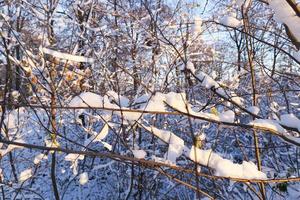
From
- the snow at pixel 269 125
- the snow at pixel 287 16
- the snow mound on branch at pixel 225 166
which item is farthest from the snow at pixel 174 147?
the snow at pixel 287 16

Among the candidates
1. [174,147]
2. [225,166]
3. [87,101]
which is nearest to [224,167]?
[225,166]

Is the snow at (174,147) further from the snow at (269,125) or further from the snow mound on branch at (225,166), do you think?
the snow at (269,125)

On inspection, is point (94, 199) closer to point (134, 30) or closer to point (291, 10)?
point (134, 30)

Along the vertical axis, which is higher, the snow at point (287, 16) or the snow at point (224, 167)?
the snow at point (287, 16)

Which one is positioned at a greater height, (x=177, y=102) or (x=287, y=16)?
(x=287, y=16)

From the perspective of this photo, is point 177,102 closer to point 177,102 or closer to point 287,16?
point 177,102

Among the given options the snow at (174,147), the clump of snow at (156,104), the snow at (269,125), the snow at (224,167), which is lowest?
the snow at (224,167)

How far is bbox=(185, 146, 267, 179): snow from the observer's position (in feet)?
3.02

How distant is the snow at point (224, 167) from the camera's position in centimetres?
92

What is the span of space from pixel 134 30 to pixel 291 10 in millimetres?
4753

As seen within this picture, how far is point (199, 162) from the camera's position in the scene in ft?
3.08

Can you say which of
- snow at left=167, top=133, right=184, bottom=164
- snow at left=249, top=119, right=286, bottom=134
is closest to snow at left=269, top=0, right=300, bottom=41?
snow at left=249, top=119, right=286, bottom=134

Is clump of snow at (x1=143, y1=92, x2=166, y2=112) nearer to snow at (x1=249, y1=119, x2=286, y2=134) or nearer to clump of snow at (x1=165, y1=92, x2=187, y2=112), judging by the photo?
clump of snow at (x1=165, y1=92, x2=187, y2=112)

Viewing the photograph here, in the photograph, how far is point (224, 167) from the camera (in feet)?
3.07
